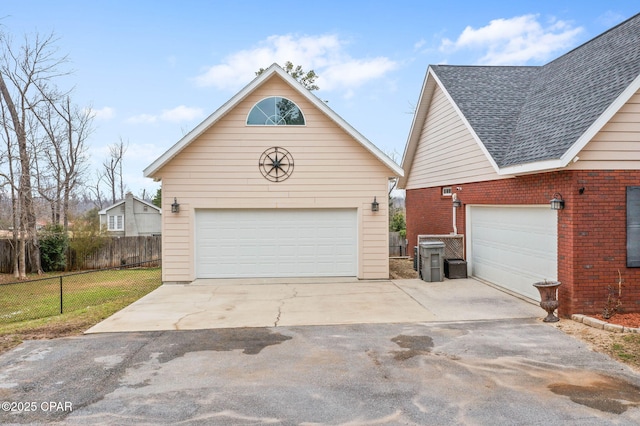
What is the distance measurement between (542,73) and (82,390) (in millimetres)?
14265

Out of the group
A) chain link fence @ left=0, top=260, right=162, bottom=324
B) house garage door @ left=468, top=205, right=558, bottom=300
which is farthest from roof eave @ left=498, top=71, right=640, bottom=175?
chain link fence @ left=0, top=260, right=162, bottom=324

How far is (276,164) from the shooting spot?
12.1 meters

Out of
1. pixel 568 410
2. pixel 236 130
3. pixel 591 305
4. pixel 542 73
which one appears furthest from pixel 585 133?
pixel 236 130

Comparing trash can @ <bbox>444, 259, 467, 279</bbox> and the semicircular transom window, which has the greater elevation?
the semicircular transom window

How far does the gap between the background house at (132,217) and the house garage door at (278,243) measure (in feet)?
78.9

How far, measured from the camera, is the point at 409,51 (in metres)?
21.8

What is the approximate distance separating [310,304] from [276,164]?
445cm

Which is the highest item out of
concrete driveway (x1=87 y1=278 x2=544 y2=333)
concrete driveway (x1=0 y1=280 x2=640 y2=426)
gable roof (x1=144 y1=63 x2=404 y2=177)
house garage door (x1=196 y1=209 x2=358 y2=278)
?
gable roof (x1=144 y1=63 x2=404 y2=177)

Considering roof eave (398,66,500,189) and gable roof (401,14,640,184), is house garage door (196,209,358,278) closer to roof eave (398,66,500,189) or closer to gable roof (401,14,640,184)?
roof eave (398,66,500,189)

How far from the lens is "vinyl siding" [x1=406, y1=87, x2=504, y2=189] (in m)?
11.8

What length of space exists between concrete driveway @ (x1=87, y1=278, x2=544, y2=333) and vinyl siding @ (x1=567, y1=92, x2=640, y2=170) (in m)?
2.88

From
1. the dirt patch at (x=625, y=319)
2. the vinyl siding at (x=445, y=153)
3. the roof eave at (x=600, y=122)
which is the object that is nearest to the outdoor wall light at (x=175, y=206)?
the vinyl siding at (x=445, y=153)

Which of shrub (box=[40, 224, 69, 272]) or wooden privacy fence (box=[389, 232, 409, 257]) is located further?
shrub (box=[40, 224, 69, 272])

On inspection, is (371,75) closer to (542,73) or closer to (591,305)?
(542,73)
